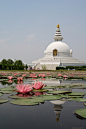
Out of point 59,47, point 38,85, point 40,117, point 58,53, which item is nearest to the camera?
point 40,117

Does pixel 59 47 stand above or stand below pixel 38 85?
above

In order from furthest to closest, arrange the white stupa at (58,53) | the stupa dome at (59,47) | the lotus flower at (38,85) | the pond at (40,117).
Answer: the stupa dome at (59,47)
the white stupa at (58,53)
the lotus flower at (38,85)
the pond at (40,117)

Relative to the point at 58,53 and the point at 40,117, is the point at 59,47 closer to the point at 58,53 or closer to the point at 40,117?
the point at 58,53

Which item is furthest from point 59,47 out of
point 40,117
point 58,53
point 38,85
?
point 40,117

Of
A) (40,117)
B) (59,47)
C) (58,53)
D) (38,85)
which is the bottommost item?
(40,117)

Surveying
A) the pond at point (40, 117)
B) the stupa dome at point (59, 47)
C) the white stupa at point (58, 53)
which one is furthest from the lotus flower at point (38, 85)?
the stupa dome at point (59, 47)

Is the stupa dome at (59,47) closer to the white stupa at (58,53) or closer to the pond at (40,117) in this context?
the white stupa at (58,53)

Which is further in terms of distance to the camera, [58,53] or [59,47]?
[59,47]

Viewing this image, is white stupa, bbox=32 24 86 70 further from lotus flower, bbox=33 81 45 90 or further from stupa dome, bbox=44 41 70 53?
lotus flower, bbox=33 81 45 90

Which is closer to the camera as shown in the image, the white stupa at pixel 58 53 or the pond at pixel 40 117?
the pond at pixel 40 117

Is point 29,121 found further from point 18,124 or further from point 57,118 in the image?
point 57,118

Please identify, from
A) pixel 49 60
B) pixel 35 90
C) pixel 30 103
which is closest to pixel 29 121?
pixel 30 103

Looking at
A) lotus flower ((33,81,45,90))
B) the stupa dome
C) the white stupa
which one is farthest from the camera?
the stupa dome

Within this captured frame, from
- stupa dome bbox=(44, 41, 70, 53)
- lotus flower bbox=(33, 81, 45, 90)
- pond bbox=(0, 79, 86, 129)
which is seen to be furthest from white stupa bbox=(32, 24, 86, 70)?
pond bbox=(0, 79, 86, 129)
